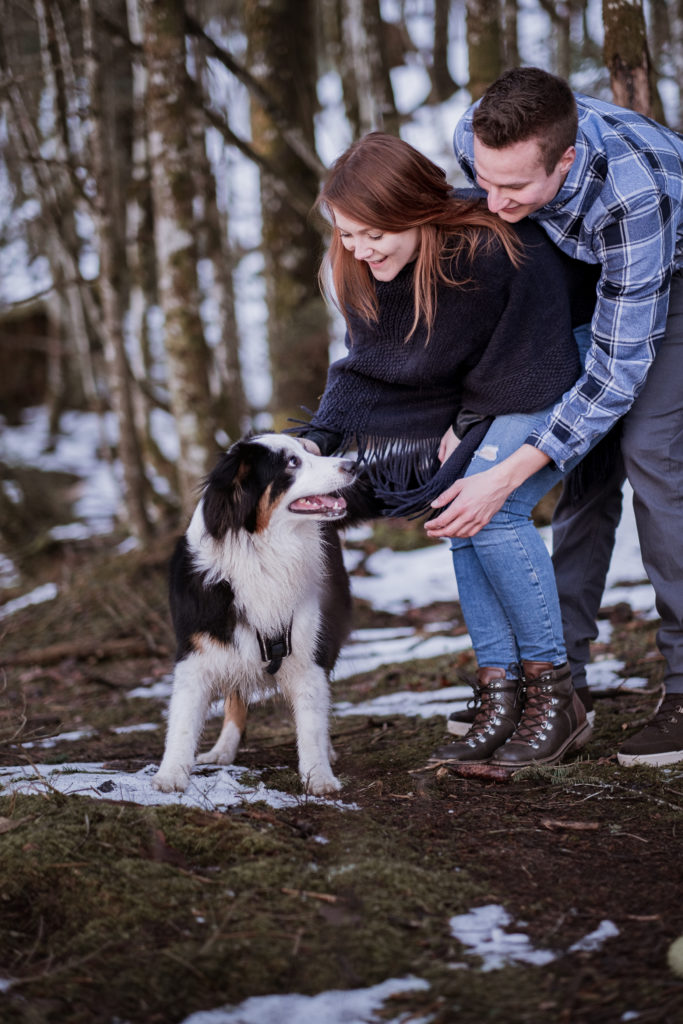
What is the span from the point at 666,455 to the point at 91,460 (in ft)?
45.7

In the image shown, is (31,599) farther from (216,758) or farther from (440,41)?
(440,41)

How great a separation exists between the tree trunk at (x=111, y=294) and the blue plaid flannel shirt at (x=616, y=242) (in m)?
5.76

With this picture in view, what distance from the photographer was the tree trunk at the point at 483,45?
6500 mm

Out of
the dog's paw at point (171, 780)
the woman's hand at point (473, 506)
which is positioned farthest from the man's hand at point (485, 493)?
the dog's paw at point (171, 780)

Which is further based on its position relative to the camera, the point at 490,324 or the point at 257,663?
the point at 257,663

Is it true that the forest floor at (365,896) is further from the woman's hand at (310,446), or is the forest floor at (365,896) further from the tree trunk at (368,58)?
the tree trunk at (368,58)

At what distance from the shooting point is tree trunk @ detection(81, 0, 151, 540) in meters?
7.95

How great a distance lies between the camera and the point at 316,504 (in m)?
3.50

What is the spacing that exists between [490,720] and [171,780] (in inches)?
46.6

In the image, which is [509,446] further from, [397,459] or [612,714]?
[612,714]

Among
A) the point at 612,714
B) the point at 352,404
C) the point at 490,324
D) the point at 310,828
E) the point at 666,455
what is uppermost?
the point at 490,324

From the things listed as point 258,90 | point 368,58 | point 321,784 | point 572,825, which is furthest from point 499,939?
point 368,58

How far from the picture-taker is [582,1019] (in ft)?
5.55

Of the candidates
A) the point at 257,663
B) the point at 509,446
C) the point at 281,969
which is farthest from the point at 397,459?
the point at 281,969
